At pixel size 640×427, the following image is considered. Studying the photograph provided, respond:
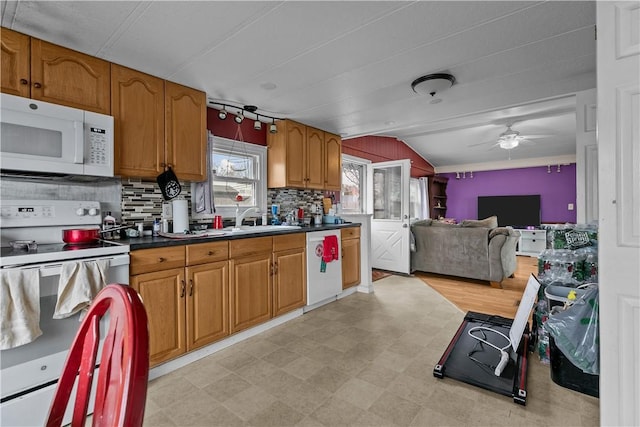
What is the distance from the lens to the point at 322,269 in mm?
3338

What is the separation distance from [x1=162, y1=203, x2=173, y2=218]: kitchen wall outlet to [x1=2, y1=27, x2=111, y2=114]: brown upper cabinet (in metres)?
0.84

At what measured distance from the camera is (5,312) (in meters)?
1.39

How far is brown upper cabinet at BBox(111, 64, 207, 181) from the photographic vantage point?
2.19 metres

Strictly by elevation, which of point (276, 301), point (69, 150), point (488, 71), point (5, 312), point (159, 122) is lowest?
point (276, 301)

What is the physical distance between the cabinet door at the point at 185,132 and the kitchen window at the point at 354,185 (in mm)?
2733

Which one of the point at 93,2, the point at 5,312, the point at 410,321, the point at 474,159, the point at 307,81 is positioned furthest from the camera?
the point at 474,159

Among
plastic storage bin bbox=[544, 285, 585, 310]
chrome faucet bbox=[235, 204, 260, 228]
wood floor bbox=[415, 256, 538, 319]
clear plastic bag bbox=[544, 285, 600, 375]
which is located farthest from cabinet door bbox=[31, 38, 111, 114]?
wood floor bbox=[415, 256, 538, 319]

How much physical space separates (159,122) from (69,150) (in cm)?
69

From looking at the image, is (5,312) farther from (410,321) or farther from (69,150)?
(410,321)

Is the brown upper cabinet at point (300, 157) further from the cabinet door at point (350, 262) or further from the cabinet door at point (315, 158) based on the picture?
the cabinet door at point (350, 262)

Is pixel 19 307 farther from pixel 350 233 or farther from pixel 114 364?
pixel 350 233

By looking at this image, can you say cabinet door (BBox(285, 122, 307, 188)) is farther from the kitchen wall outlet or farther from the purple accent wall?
the purple accent wall

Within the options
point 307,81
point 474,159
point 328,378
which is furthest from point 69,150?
point 474,159

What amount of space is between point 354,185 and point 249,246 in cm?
310
